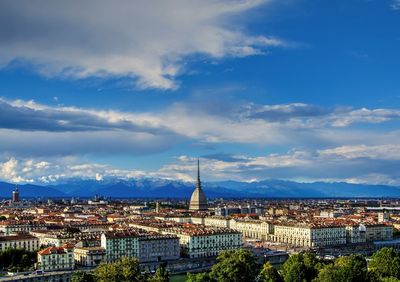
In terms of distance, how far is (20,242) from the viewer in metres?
60.2

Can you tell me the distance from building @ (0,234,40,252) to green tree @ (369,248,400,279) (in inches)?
1307

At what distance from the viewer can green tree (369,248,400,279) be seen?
41344mm

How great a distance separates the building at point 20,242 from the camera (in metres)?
59.0

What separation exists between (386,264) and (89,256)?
956 inches

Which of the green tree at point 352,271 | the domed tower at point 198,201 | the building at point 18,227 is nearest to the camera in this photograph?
the green tree at point 352,271

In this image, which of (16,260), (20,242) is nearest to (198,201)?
(20,242)

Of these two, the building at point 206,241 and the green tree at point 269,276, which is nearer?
the green tree at point 269,276

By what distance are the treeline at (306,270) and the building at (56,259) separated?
14.3 metres

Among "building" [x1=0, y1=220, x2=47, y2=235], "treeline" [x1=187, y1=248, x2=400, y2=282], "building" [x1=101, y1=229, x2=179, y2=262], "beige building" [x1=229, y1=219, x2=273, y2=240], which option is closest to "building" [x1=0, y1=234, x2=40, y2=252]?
"building" [x1=101, y1=229, x2=179, y2=262]

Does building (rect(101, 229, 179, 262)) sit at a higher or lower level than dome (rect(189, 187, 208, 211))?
lower

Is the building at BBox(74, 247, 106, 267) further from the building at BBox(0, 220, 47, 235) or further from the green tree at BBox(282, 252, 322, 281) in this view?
the building at BBox(0, 220, 47, 235)

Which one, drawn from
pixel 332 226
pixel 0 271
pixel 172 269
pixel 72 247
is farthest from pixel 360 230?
pixel 0 271

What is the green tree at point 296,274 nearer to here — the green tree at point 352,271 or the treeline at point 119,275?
the green tree at point 352,271

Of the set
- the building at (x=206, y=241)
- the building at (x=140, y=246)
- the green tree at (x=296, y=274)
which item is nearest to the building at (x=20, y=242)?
the building at (x=140, y=246)
